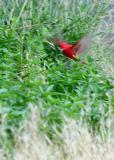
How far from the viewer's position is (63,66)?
220 inches

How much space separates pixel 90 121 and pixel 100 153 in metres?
0.55

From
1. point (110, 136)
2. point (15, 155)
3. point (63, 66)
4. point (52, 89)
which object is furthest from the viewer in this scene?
→ point (63, 66)

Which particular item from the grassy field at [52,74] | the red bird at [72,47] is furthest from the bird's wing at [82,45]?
the grassy field at [52,74]

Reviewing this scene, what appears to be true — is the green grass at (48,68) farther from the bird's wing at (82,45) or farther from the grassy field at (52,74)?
the bird's wing at (82,45)

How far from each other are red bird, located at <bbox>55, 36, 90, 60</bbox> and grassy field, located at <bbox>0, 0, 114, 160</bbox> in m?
0.07

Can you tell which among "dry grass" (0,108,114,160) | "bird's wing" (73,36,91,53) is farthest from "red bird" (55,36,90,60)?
Answer: "dry grass" (0,108,114,160)

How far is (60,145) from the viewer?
4.00 metres

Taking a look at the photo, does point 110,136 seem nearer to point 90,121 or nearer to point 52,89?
point 90,121

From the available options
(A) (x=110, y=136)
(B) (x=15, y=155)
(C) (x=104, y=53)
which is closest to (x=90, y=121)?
(A) (x=110, y=136)

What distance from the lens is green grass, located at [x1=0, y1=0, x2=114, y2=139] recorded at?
14.1 ft

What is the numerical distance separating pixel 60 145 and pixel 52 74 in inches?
55.2

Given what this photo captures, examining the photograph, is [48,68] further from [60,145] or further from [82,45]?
[60,145]

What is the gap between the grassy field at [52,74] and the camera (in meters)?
4.04

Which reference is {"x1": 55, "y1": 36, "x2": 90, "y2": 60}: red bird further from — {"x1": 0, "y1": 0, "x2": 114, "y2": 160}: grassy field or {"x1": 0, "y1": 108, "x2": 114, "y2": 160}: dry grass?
{"x1": 0, "y1": 108, "x2": 114, "y2": 160}: dry grass
